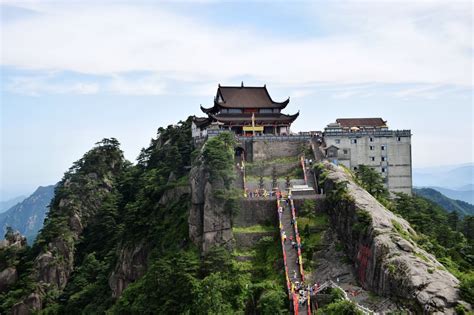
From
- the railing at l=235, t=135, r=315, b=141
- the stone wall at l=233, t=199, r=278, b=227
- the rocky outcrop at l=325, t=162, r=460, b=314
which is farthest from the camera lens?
the railing at l=235, t=135, r=315, b=141

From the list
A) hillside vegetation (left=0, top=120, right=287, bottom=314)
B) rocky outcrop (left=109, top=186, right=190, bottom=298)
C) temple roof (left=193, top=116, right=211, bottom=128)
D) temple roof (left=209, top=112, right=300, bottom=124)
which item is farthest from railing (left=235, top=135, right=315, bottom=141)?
rocky outcrop (left=109, top=186, right=190, bottom=298)

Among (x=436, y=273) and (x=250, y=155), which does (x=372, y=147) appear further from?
(x=436, y=273)

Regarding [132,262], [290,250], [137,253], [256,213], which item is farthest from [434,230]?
[132,262]

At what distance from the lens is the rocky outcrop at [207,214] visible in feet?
176

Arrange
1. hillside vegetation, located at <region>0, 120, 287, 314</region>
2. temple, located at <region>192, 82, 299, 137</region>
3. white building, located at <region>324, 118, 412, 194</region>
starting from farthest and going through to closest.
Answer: temple, located at <region>192, 82, 299, 137</region> < white building, located at <region>324, 118, 412, 194</region> < hillside vegetation, located at <region>0, 120, 287, 314</region>

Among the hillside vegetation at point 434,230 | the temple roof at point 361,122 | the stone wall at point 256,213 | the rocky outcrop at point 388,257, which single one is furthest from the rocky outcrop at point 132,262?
the temple roof at point 361,122

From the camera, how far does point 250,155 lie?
6806 centimetres

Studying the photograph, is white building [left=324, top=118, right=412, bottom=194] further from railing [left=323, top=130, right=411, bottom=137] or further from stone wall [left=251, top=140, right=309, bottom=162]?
stone wall [left=251, top=140, right=309, bottom=162]

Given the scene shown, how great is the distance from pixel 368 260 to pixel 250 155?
89.7 ft

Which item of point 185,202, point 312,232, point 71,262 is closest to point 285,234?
point 312,232

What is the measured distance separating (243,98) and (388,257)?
132 ft

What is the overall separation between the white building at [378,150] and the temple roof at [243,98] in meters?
9.42

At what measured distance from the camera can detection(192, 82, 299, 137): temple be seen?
73.6m

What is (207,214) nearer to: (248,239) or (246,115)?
(248,239)
